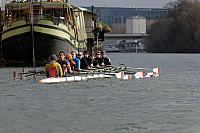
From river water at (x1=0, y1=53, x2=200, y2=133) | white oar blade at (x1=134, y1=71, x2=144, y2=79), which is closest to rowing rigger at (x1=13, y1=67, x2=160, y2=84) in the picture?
white oar blade at (x1=134, y1=71, x2=144, y2=79)

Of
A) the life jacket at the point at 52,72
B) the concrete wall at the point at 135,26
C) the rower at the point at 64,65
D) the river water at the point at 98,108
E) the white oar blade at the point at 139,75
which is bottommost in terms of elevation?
the river water at the point at 98,108

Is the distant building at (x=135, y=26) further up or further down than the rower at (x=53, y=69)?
further up

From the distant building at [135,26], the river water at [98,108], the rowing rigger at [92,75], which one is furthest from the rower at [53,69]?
the distant building at [135,26]

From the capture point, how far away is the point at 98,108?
2153 cm

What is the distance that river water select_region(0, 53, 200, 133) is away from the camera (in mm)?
17466

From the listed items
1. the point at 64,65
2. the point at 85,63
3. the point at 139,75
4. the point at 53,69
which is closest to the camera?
the point at 53,69

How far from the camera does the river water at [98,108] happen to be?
17466 mm

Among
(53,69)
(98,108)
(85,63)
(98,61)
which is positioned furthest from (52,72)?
(98,61)

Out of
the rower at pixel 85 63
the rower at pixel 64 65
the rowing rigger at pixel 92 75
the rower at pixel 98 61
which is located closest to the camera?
the rowing rigger at pixel 92 75

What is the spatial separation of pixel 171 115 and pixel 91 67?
16.9m

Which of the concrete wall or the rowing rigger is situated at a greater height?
the concrete wall

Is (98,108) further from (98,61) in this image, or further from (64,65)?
(98,61)

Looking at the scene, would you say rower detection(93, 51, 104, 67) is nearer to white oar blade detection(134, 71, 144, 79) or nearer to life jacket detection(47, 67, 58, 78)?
white oar blade detection(134, 71, 144, 79)

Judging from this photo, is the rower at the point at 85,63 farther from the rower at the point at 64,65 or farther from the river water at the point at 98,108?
the river water at the point at 98,108
